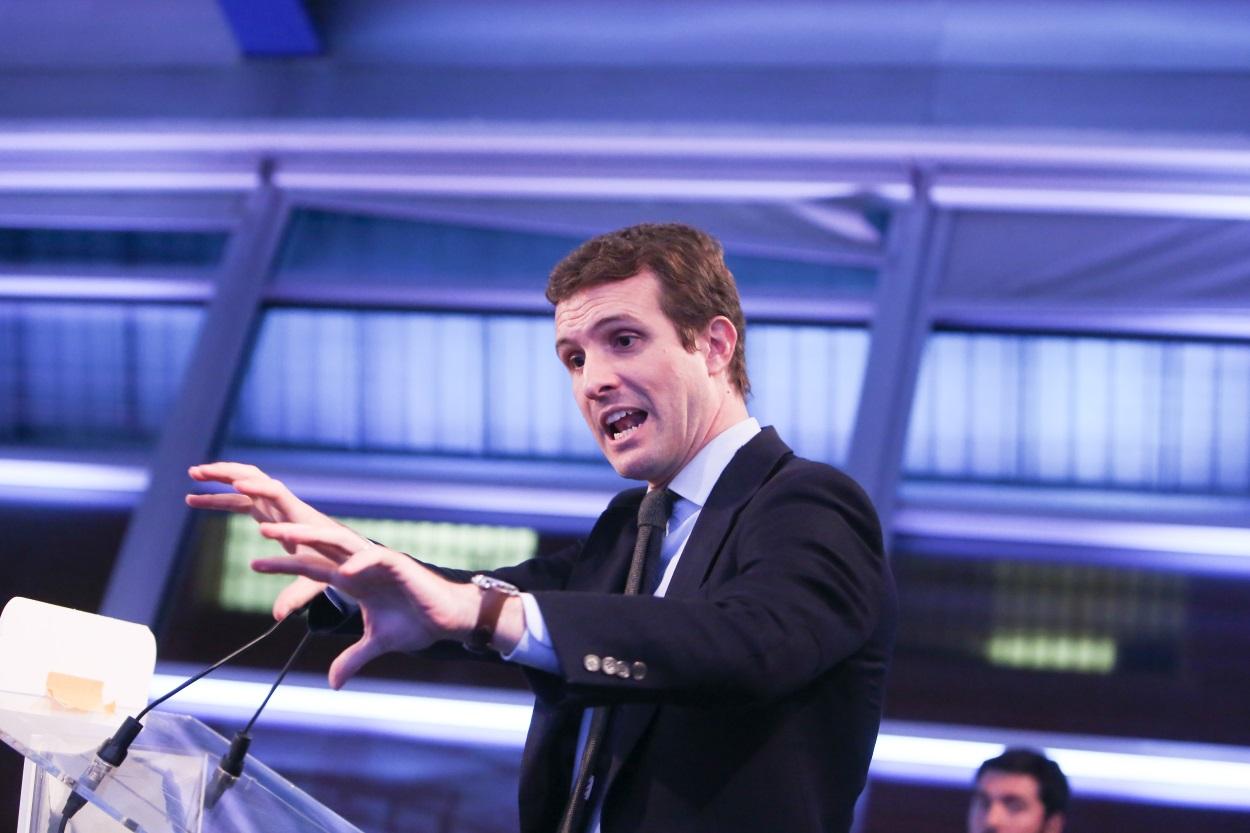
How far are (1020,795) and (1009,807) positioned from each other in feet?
0.11

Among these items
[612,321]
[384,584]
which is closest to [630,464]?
[612,321]

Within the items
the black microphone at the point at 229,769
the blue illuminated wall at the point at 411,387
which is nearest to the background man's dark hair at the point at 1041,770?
the blue illuminated wall at the point at 411,387

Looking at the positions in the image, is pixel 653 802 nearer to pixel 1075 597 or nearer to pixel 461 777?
pixel 461 777

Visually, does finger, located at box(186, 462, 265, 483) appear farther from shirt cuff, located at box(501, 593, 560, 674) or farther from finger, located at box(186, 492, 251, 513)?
shirt cuff, located at box(501, 593, 560, 674)

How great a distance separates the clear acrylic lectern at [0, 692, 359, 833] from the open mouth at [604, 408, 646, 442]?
0.48 m

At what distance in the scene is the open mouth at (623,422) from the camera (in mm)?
1400

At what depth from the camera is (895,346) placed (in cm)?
317

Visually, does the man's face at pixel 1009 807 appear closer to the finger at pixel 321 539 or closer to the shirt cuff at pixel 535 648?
the shirt cuff at pixel 535 648

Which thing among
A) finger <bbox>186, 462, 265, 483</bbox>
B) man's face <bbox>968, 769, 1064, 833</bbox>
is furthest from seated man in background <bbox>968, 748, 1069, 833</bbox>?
finger <bbox>186, 462, 265, 483</bbox>

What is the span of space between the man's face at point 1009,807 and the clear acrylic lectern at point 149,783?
63.4 inches

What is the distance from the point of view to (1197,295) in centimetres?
314

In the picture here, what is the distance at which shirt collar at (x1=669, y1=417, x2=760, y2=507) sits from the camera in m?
1.40

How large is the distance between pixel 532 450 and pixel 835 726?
2284 mm

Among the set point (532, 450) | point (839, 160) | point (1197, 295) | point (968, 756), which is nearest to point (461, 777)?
point (532, 450)
